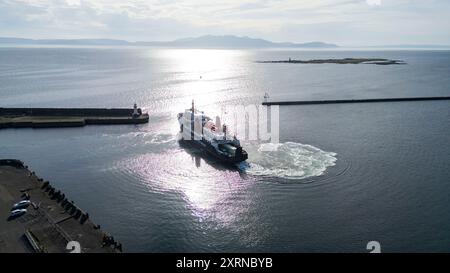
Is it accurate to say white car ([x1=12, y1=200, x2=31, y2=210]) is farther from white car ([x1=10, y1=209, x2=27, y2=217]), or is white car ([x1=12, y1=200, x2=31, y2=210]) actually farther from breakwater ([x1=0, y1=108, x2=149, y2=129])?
breakwater ([x1=0, y1=108, x2=149, y2=129])

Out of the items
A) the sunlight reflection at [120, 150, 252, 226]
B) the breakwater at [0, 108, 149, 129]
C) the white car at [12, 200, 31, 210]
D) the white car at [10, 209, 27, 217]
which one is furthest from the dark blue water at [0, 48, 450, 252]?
the white car at [10, 209, 27, 217]

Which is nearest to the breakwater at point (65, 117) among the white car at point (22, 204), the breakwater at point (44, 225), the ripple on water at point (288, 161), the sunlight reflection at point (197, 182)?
the sunlight reflection at point (197, 182)

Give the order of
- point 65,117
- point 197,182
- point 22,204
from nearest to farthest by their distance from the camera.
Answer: point 22,204 → point 197,182 → point 65,117

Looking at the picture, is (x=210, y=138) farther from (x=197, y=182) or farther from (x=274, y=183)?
(x=274, y=183)

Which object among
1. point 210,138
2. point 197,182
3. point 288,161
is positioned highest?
point 210,138

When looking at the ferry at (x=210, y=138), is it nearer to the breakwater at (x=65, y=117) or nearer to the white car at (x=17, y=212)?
the breakwater at (x=65, y=117)

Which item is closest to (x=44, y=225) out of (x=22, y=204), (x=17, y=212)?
(x=17, y=212)
